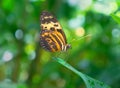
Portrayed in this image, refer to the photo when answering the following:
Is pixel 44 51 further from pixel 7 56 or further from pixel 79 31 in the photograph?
pixel 79 31

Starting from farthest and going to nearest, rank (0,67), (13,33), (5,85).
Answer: (13,33) < (0,67) < (5,85)

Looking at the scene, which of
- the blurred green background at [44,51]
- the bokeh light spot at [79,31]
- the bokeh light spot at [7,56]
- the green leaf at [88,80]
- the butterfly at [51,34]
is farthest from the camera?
the bokeh light spot at [79,31]

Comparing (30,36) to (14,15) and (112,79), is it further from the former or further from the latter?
(112,79)

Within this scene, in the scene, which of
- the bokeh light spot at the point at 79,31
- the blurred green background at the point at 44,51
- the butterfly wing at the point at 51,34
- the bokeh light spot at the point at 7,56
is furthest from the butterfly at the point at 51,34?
the bokeh light spot at the point at 79,31

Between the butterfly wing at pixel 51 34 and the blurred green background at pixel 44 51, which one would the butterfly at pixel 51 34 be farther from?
the blurred green background at pixel 44 51

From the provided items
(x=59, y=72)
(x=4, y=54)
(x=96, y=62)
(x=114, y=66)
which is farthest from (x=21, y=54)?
(x=114, y=66)

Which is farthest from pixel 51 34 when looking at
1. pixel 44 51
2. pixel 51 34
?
pixel 44 51
